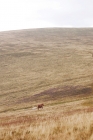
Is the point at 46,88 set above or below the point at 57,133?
below

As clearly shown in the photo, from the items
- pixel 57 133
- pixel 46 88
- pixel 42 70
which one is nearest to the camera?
pixel 57 133

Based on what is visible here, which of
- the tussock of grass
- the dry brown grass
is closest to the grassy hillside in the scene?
the dry brown grass

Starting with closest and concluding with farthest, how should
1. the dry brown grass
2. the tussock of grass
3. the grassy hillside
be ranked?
the tussock of grass < the dry brown grass < the grassy hillside

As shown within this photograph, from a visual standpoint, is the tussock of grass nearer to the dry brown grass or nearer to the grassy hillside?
the dry brown grass

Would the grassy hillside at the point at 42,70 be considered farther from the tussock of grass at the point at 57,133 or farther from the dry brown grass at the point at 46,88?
the tussock of grass at the point at 57,133

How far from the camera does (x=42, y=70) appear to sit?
Answer: 295 ft

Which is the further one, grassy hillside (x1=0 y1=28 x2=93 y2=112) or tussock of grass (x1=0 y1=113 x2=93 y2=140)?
grassy hillside (x1=0 y1=28 x2=93 y2=112)

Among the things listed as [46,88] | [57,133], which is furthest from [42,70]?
[57,133]

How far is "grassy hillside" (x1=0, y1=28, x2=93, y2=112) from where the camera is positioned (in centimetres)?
6144

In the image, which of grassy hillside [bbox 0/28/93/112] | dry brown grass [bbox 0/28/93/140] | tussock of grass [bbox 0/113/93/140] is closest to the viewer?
tussock of grass [bbox 0/113/93/140]

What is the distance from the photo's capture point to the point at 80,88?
62.8 metres

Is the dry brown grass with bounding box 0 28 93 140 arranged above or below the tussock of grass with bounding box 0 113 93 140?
below

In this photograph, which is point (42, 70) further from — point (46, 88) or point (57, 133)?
point (57, 133)

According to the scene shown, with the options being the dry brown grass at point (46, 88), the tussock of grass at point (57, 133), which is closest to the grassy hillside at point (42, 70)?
the dry brown grass at point (46, 88)
